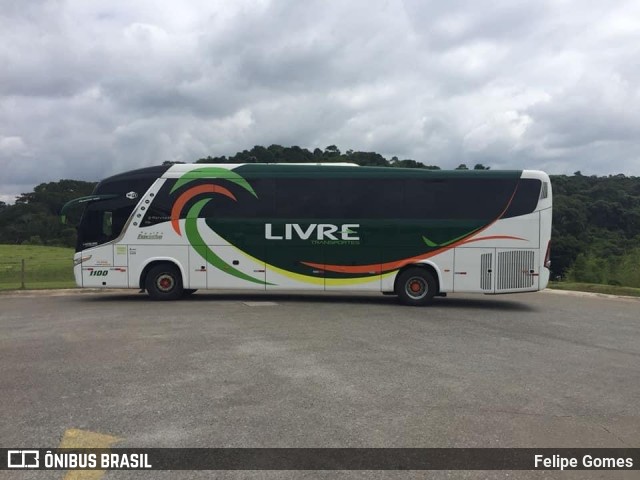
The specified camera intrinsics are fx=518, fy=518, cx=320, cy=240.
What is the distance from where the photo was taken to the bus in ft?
41.5

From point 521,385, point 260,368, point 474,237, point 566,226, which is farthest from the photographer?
point 566,226

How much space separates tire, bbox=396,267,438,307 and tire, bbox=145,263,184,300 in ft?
18.8

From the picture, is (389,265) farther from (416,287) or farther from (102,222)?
(102,222)

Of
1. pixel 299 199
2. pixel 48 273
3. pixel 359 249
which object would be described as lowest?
pixel 48 273

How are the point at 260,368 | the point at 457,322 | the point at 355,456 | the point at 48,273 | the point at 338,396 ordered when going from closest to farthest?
the point at 355,456 → the point at 338,396 → the point at 260,368 → the point at 457,322 → the point at 48,273

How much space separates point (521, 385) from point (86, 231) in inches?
457

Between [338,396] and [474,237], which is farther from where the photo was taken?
[474,237]

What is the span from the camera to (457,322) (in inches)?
415

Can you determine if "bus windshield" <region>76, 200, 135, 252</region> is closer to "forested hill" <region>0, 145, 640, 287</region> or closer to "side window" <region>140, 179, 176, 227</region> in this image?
"side window" <region>140, 179, 176, 227</region>

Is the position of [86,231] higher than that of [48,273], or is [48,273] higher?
[86,231]

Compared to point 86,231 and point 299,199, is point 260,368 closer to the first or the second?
point 299,199

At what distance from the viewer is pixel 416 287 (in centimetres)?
1299

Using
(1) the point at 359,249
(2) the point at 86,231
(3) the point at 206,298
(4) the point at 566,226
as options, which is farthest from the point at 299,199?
(4) the point at 566,226

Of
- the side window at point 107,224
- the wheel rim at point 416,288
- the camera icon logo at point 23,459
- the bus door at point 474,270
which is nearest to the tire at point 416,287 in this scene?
the wheel rim at point 416,288
